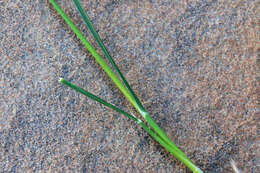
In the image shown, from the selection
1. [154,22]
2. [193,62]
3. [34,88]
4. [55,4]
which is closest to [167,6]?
[154,22]

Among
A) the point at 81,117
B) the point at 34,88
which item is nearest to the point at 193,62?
the point at 81,117

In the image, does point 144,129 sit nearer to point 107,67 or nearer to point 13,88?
point 107,67

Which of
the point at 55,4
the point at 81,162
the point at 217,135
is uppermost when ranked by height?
the point at 55,4

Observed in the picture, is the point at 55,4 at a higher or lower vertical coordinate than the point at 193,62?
higher

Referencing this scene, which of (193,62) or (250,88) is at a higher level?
(193,62)

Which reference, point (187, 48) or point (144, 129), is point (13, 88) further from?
point (187, 48)

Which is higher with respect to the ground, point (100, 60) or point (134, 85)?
point (100, 60)
